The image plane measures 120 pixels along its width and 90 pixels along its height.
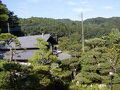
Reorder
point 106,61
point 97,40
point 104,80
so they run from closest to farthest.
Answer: point 104,80, point 106,61, point 97,40

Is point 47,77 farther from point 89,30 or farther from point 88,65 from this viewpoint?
point 89,30

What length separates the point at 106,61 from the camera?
26.2 m

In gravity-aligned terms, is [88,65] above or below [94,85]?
above

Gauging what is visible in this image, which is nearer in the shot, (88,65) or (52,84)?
(52,84)

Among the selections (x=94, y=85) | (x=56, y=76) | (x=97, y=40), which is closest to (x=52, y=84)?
(x=56, y=76)

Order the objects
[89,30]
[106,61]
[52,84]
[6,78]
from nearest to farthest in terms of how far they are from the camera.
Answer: [6,78] → [52,84] → [106,61] → [89,30]

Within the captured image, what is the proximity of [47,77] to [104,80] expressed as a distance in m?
6.71

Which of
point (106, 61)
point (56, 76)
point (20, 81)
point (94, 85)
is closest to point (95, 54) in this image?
point (106, 61)

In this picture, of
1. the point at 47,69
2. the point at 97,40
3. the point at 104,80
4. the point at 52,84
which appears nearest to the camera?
the point at 47,69

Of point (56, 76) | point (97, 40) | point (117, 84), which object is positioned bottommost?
point (117, 84)

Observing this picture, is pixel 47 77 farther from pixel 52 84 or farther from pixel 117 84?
pixel 117 84

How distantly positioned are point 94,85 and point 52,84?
16.5ft

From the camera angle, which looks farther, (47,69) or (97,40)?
→ (97,40)

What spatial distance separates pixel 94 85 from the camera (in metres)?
24.7
